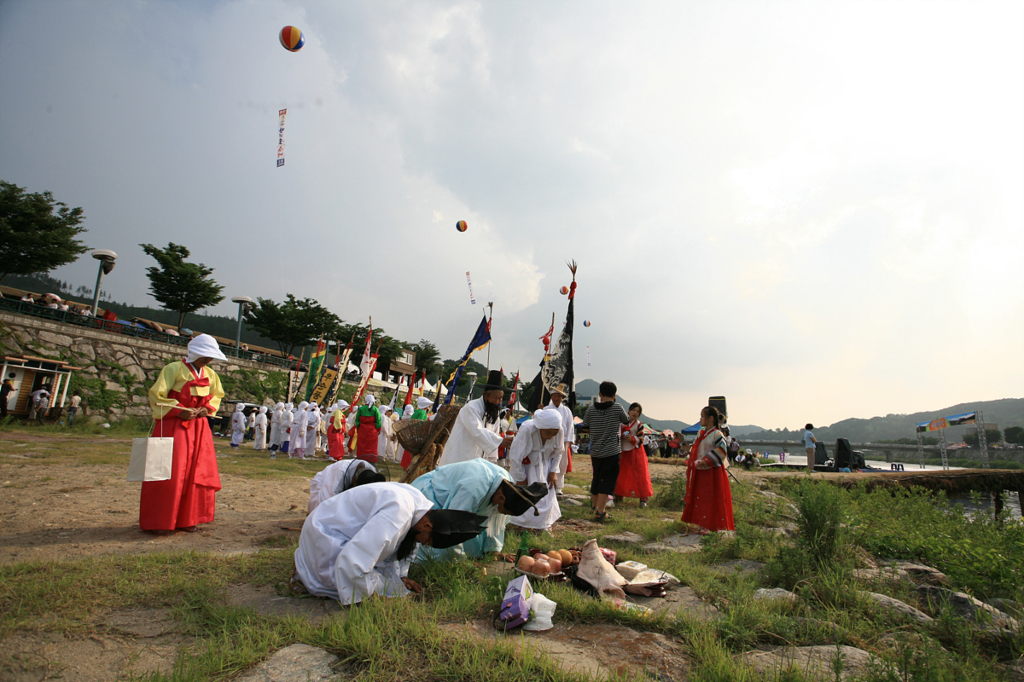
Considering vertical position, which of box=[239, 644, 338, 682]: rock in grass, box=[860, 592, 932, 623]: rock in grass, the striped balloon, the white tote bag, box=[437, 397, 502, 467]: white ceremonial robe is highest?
the striped balloon

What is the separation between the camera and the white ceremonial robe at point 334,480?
13.0 feet

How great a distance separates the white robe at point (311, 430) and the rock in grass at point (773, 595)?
13.9 m

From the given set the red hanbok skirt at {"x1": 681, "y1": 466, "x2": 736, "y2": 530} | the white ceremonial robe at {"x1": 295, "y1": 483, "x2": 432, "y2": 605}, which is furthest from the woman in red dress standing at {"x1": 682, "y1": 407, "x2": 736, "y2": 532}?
the white ceremonial robe at {"x1": 295, "y1": 483, "x2": 432, "y2": 605}

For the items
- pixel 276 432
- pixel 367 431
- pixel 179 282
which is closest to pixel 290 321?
pixel 179 282

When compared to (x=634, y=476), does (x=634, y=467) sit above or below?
above

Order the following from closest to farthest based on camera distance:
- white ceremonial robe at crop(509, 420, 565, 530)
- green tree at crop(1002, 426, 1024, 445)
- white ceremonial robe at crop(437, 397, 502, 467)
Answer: white ceremonial robe at crop(437, 397, 502, 467), white ceremonial robe at crop(509, 420, 565, 530), green tree at crop(1002, 426, 1024, 445)

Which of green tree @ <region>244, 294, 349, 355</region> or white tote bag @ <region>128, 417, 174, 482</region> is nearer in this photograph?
white tote bag @ <region>128, 417, 174, 482</region>

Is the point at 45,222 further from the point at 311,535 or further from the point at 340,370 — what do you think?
the point at 311,535

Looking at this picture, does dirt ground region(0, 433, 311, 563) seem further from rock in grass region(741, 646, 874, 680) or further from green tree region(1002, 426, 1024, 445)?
green tree region(1002, 426, 1024, 445)

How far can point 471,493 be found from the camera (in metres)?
3.58

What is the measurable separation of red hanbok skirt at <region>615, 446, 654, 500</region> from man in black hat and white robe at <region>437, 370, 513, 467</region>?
2.79 metres

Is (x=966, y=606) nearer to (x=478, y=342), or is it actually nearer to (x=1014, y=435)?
(x=478, y=342)

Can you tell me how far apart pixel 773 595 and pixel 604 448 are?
296 centimetres

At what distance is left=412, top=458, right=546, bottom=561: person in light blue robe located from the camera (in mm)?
3566
